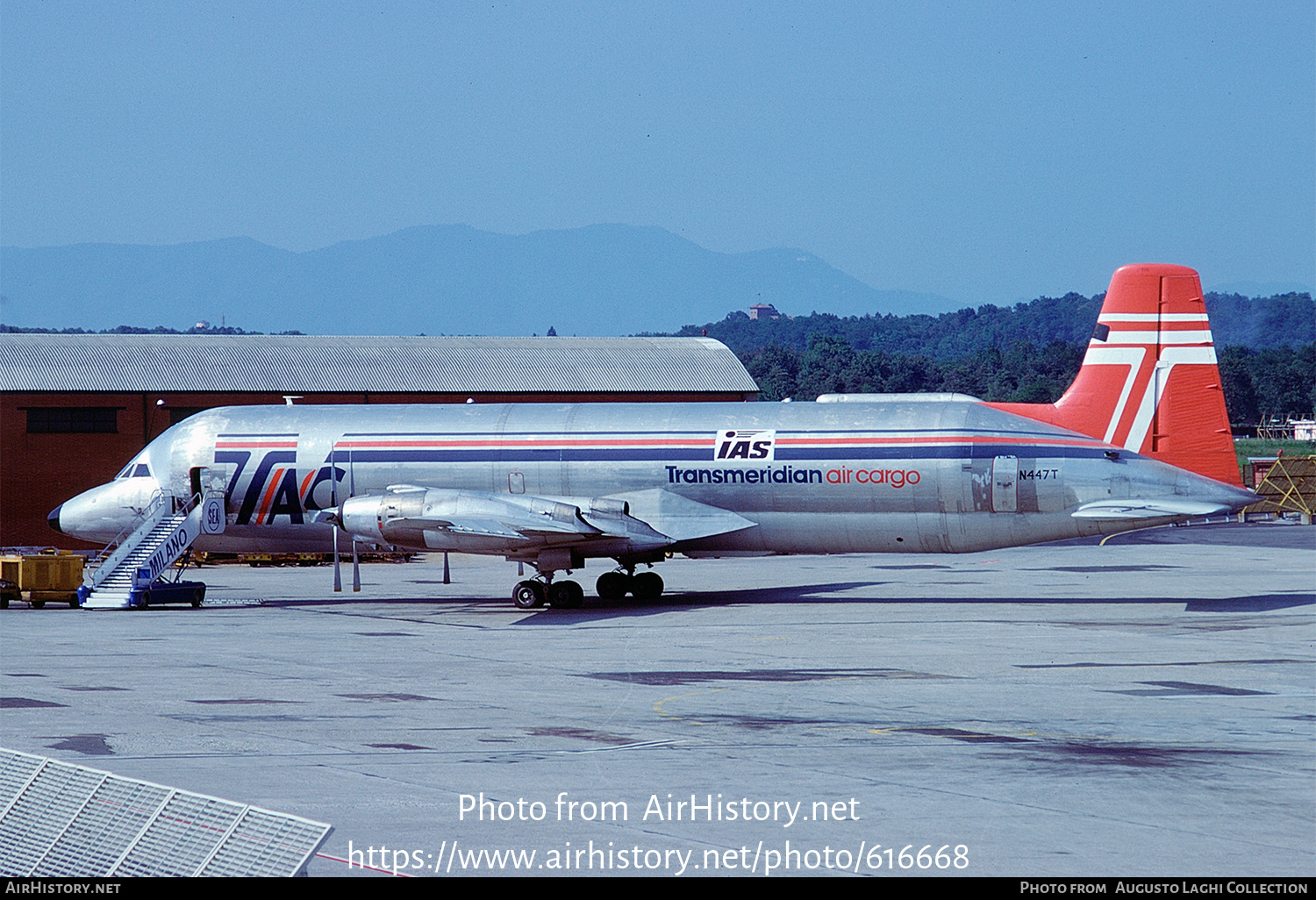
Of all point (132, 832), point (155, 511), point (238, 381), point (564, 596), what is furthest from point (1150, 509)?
point (238, 381)

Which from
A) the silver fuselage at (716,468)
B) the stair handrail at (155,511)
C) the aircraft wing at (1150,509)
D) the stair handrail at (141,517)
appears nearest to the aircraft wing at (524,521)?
the silver fuselage at (716,468)

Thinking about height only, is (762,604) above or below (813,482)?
below

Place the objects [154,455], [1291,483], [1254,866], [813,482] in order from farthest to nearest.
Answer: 1. [1291,483]
2. [154,455]
3. [813,482]
4. [1254,866]

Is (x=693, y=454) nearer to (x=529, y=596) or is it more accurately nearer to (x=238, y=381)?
(x=529, y=596)

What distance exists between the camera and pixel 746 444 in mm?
A: 34750

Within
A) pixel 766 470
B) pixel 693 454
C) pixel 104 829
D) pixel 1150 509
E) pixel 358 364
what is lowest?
pixel 104 829

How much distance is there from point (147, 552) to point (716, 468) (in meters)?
14.4

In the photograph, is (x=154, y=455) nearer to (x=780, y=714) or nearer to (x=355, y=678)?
(x=355, y=678)

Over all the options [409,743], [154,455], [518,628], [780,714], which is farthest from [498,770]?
[154,455]

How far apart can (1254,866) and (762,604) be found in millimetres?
24987

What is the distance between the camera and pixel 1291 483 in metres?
75.8

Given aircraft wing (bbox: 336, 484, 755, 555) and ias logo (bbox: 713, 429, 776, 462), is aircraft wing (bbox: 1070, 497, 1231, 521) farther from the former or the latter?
aircraft wing (bbox: 336, 484, 755, 555)

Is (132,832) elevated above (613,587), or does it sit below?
above

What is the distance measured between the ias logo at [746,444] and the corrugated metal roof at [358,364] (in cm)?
2811
